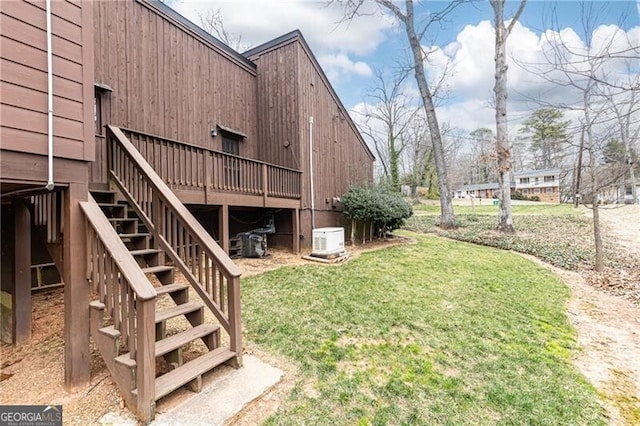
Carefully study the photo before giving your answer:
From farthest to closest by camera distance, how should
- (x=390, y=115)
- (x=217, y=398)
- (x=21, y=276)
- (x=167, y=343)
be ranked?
1. (x=390, y=115)
2. (x=21, y=276)
3. (x=167, y=343)
4. (x=217, y=398)

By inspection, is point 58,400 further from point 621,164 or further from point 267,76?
point 621,164

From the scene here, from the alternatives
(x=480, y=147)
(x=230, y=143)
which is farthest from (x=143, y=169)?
(x=480, y=147)

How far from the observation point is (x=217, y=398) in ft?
8.30

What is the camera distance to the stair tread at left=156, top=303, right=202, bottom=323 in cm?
278

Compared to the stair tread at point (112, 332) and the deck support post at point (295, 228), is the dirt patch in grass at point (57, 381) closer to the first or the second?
the stair tread at point (112, 332)

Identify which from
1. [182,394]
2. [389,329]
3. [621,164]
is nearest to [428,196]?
[621,164]

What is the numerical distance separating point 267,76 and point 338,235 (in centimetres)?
529

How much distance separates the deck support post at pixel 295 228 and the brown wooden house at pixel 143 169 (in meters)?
0.04

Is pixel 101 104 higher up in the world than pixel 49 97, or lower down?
higher up

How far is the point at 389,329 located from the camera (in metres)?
3.99

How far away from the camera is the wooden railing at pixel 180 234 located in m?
3.02

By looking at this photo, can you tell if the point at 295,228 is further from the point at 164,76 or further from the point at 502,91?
the point at 502,91

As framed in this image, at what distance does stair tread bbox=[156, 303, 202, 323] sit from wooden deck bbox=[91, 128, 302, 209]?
9.01 ft

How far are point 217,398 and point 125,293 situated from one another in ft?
3.73
